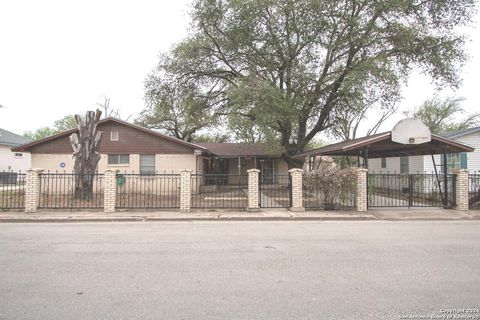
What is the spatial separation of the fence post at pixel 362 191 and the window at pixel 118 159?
1430 centimetres

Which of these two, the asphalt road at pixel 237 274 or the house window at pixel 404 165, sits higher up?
the house window at pixel 404 165

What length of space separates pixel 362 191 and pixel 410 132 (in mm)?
3137

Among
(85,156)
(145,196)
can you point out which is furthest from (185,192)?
(85,156)

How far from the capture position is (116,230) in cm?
904

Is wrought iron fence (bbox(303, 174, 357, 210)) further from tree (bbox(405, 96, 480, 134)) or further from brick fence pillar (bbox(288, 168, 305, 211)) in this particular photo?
tree (bbox(405, 96, 480, 134))

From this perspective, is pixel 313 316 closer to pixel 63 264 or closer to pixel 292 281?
pixel 292 281

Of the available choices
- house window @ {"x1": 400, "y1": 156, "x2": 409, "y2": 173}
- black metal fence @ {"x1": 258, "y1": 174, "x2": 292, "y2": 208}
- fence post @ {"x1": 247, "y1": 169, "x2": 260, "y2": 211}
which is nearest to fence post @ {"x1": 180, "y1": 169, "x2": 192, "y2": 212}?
fence post @ {"x1": 247, "y1": 169, "x2": 260, "y2": 211}

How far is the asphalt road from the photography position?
12.2 ft

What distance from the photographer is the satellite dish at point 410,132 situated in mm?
12875

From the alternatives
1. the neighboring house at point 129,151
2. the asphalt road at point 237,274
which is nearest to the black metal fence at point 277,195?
the asphalt road at point 237,274

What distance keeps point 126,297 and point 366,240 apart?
5.70 m

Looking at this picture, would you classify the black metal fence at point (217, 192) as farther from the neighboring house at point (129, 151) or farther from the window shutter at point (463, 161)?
the window shutter at point (463, 161)

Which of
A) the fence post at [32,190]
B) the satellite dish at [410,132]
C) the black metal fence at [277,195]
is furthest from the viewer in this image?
the black metal fence at [277,195]

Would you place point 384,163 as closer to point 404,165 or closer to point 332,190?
point 404,165
